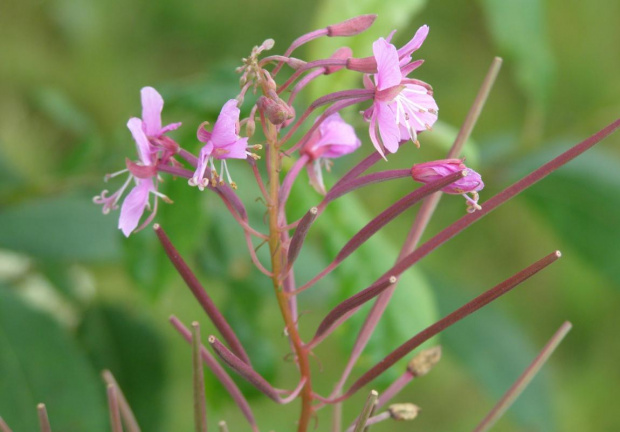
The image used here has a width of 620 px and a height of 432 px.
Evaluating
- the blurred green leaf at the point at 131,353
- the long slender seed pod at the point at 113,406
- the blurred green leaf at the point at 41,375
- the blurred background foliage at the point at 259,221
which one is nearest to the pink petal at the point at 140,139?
the long slender seed pod at the point at 113,406

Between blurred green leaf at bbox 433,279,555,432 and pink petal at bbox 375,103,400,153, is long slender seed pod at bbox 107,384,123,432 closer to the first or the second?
pink petal at bbox 375,103,400,153

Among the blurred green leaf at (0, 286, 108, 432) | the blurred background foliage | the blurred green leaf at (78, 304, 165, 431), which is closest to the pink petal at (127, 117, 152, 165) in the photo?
the blurred background foliage

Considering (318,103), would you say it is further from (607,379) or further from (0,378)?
(607,379)

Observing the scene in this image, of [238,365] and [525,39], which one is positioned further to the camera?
[525,39]

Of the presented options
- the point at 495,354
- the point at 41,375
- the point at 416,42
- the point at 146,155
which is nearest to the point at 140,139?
the point at 146,155

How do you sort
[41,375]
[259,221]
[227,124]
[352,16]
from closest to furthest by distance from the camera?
[227,124], [352,16], [41,375], [259,221]

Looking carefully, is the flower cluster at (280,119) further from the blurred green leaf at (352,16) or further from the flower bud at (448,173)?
the blurred green leaf at (352,16)

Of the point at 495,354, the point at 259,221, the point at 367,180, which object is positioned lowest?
the point at 495,354

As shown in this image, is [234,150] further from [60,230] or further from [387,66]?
[60,230]
